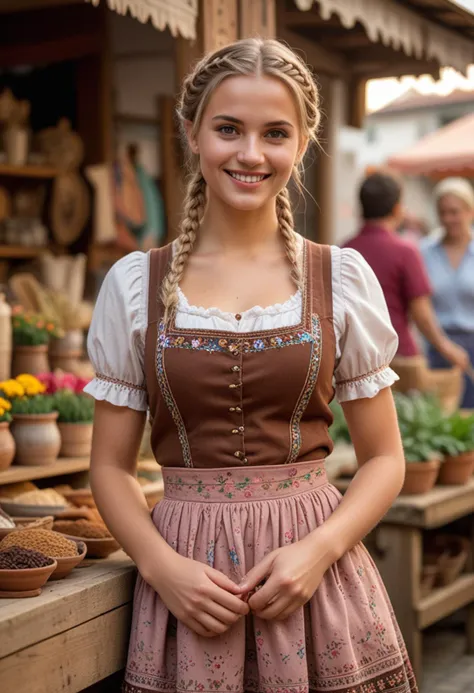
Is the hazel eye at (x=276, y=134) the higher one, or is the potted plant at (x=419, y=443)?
the hazel eye at (x=276, y=134)

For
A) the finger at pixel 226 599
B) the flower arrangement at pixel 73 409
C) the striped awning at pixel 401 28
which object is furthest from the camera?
the striped awning at pixel 401 28

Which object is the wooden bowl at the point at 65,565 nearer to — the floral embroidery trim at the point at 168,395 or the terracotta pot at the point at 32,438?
the floral embroidery trim at the point at 168,395

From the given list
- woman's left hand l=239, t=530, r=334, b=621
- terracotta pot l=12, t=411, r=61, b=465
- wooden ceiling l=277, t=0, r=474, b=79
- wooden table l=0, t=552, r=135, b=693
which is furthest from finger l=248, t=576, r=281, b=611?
→ wooden ceiling l=277, t=0, r=474, b=79

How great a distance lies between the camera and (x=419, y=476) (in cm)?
396

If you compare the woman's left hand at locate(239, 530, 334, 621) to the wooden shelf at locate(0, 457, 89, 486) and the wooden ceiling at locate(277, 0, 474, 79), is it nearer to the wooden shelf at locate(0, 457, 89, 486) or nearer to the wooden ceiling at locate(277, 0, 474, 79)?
the wooden shelf at locate(0, 457, 89, 486)

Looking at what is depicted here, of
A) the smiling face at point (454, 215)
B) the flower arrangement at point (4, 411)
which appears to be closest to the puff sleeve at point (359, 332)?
the flower arrangement at point (4, 411)

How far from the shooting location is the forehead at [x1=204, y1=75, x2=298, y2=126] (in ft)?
6.47

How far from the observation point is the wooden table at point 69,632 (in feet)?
6.31

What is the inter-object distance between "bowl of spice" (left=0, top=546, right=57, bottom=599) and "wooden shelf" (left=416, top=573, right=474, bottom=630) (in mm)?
2137

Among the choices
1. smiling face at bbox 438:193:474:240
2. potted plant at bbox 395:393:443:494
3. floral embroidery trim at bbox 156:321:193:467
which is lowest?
potted plant at bbox 395:393:443:494

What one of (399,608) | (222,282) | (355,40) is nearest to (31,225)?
(355,40)

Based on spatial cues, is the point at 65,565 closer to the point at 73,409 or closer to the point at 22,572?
the point at 22,572

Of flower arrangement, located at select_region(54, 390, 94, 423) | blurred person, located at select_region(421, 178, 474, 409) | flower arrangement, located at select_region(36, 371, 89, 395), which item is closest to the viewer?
flower arrangement, located at select_region(54, 390, 94, 423)

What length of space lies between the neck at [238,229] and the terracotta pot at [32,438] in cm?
116
